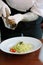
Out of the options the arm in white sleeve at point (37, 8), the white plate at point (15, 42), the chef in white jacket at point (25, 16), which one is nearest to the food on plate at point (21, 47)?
the white plate at point (15, 42)

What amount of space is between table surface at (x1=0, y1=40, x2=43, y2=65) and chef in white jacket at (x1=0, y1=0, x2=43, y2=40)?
30 cm

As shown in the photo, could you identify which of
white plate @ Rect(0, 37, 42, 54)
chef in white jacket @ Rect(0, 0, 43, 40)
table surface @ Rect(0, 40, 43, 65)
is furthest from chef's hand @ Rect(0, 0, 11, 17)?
table surface @ Rect(0, 40, 43, 65)

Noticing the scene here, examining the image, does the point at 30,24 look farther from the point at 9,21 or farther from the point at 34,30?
the point at 9,21

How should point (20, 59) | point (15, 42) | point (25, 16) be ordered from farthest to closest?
point (25, 16), point (15, 42), point (20, 59)

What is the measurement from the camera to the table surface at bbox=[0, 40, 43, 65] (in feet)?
3.16

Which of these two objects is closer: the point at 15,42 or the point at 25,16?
the point at 15,42

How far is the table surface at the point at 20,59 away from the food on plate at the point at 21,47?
33 millimetres

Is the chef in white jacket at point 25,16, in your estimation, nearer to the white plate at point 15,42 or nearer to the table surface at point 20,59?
the white plate at point 15,42

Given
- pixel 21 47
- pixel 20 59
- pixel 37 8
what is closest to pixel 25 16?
pixel 37 8

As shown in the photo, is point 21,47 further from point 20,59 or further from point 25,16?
point 25,16

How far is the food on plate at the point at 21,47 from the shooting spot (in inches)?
41.8

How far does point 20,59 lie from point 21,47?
11 cm

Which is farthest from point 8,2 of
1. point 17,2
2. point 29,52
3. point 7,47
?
point 29,52

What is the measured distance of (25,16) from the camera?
1333 mm
